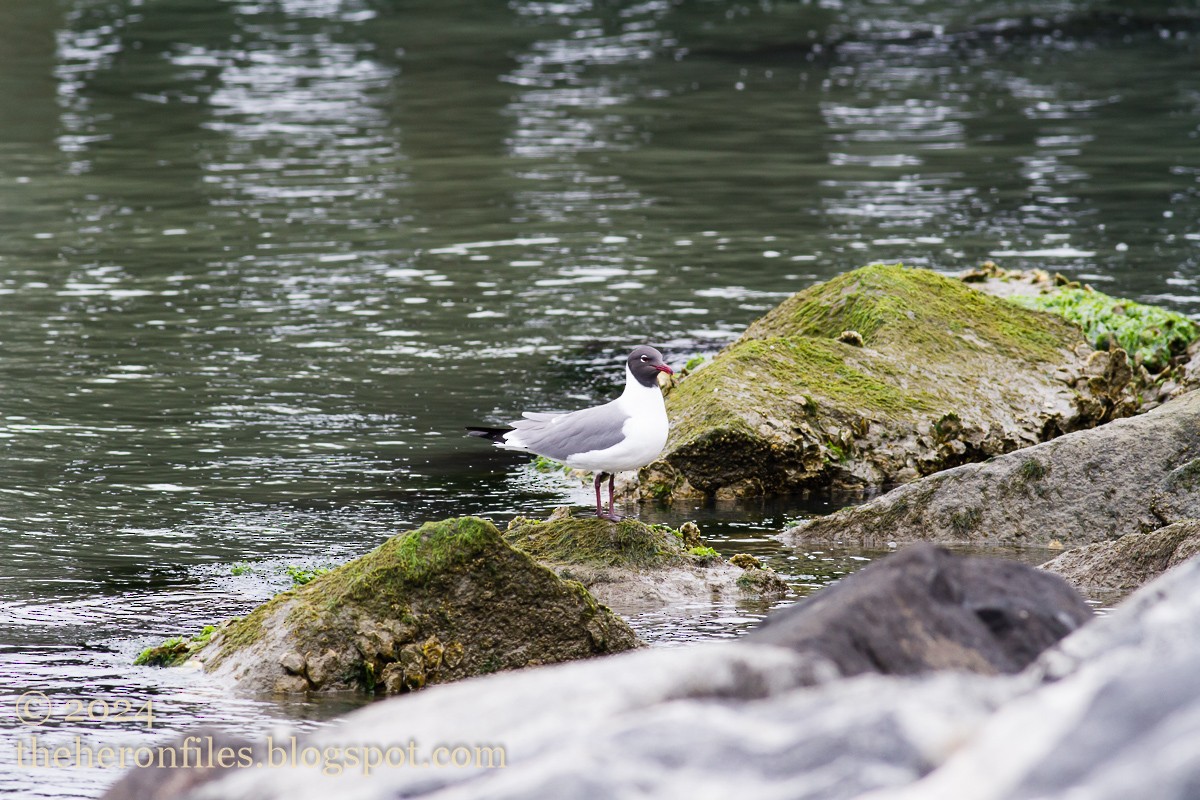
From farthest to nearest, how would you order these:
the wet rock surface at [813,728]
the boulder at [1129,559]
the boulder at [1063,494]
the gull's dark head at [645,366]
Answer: the boulder at [1063,494]
the gull's dark head at [645,366]
the boulder at [1129,559]
the wet rock surface at [813,728]

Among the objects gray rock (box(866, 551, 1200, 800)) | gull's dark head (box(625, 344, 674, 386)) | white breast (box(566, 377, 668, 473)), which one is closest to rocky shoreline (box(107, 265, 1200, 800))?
gray rock (box(866, 551, 1200, 800))

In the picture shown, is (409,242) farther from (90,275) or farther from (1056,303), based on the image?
(1056,303)

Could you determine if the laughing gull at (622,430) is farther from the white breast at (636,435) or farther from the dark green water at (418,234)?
the dark green water at (418,234)

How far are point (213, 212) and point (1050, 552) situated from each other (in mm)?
16977

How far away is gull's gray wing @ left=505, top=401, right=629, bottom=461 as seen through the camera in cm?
889

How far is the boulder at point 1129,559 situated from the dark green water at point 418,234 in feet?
4.97

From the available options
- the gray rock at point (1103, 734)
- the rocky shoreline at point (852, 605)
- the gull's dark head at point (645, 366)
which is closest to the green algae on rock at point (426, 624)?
the rocky shoreline at point (852, 605)

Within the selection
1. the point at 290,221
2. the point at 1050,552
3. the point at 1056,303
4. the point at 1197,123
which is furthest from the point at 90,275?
the point at 1197,123

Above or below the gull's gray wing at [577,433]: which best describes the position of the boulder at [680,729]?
above

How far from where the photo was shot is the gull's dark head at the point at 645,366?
29.5 ft

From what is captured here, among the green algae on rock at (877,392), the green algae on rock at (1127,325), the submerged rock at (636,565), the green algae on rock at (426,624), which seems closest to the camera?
the green algae on rock at (426,624)

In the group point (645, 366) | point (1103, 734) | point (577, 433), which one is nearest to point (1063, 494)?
point (645, 366)

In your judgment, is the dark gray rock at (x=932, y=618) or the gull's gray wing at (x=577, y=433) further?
the gull's gray wing at (x=577, y=433)

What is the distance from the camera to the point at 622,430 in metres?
8.84
